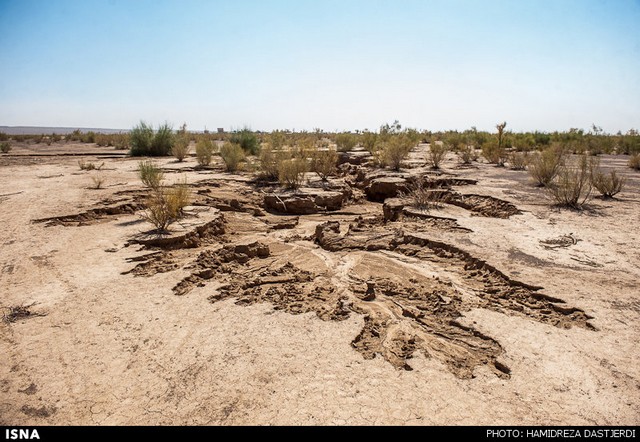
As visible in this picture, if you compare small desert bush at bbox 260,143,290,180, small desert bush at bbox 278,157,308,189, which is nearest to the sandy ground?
small desert bush at bbox 278,157,308,189

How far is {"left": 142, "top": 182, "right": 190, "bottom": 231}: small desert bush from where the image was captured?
6.16 metres

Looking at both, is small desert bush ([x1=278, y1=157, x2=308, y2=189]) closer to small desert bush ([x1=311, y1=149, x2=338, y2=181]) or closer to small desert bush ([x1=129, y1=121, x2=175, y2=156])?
small desert bush ([x1=311, y1=149, x2=338, y2=181])

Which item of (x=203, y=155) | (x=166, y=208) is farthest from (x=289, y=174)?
(x=203, y=155)

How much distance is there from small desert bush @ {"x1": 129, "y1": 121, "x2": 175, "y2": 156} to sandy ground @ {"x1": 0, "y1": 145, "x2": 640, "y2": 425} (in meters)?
11.1

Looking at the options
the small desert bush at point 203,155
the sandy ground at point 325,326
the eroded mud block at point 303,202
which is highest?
the small desert bush at point 203,155

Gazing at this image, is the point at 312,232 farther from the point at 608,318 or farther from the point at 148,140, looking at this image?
the point at 148,140

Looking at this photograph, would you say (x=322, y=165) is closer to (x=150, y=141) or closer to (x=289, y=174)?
(x=289, y=174)

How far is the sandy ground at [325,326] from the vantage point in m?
2.59

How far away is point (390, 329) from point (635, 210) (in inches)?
260

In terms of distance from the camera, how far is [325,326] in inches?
141

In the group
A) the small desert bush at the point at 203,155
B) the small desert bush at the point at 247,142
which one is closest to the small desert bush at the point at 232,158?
the small desert bush at the point at 203,155

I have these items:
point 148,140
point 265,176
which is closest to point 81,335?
point 265,176

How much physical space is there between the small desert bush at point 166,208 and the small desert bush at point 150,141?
11.3 meters

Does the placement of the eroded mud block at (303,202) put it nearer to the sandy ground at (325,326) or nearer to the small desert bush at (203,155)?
the sandy ground at (325,326)
